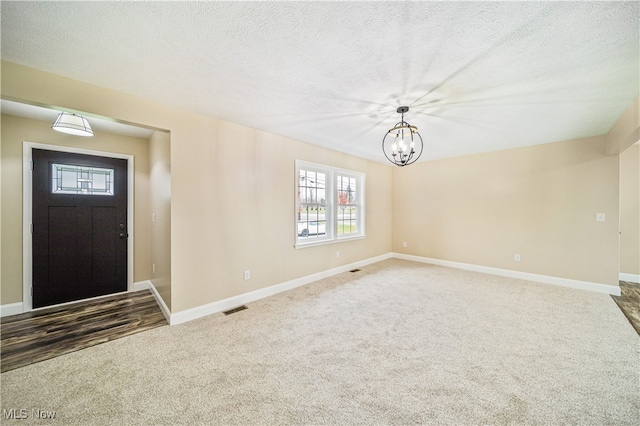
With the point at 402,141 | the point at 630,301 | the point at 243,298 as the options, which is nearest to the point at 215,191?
the point at 243,298

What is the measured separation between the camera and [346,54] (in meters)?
1.73

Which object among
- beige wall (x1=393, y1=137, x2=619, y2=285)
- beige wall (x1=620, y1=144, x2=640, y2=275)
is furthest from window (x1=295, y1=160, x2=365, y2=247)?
beige wall (x1=620, y1=144, x2=640, y2=275)

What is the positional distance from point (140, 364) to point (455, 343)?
112 inches

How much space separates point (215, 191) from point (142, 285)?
236cm

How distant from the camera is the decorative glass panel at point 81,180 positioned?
3.22 metres

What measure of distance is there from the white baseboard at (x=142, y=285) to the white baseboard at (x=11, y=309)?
114cm

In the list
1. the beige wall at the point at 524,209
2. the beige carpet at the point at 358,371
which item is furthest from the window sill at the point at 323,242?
the beige wall at the point at 524,209

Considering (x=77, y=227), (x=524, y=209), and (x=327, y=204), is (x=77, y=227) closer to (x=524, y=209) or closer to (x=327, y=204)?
(x=327, y=204)

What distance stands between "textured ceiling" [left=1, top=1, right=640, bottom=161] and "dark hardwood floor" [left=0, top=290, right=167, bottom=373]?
8.14 feet

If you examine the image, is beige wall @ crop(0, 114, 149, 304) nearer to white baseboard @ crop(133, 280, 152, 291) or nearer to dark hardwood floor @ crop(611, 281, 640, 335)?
white baseboard @ crop(133, 280, 152, 291)

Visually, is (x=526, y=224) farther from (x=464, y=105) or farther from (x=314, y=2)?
(x=314, y=2)

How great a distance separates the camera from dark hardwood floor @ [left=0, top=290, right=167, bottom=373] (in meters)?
2.14

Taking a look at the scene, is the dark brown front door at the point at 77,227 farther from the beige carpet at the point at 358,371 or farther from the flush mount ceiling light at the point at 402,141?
the flush mount ceiling light at the point at 402,141

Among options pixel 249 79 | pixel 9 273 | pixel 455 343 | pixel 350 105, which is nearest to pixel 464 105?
pixel 350 105
